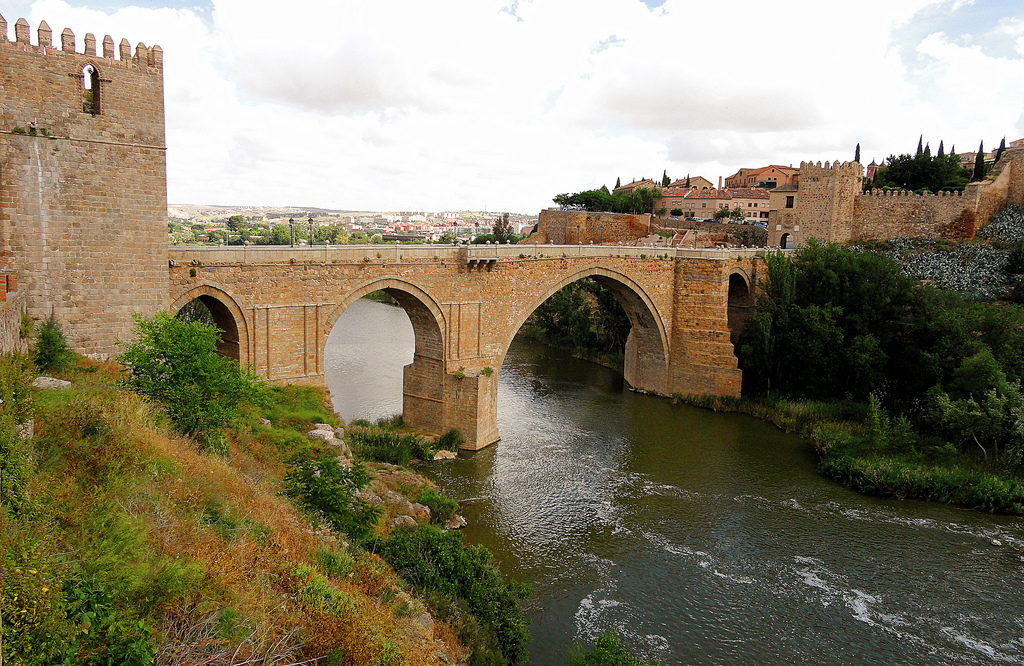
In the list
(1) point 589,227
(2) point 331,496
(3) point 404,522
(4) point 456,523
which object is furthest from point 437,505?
(1) point 589,227

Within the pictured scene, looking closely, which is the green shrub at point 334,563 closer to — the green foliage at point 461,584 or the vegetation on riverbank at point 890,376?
the green foliage at point 461,584

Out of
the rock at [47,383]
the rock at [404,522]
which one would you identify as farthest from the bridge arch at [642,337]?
the rock at [47,383]

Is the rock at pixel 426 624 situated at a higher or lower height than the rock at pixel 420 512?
higher

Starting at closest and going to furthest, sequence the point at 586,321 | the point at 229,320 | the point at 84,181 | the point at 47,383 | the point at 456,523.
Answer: the point at 47,383 < the point at 84,181 < the point at 456,523 < the point at 229,320 < the point at 586,321

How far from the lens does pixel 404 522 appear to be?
1109cm

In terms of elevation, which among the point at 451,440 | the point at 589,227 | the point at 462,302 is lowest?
the point at 451,440

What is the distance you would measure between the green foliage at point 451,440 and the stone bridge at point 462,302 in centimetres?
17

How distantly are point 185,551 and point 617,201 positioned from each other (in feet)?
149

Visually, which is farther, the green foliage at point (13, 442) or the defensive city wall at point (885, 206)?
the defensive city wall at point (885, 206)

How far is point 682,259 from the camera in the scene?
23375 millimetres

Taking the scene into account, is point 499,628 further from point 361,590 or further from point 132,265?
point 132,265

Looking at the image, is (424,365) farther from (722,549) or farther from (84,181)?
(84,181)

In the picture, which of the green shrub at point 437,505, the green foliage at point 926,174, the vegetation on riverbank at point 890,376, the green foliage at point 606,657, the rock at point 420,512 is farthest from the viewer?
the green foliage at point 926,174

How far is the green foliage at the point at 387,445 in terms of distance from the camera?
50.2 feet
